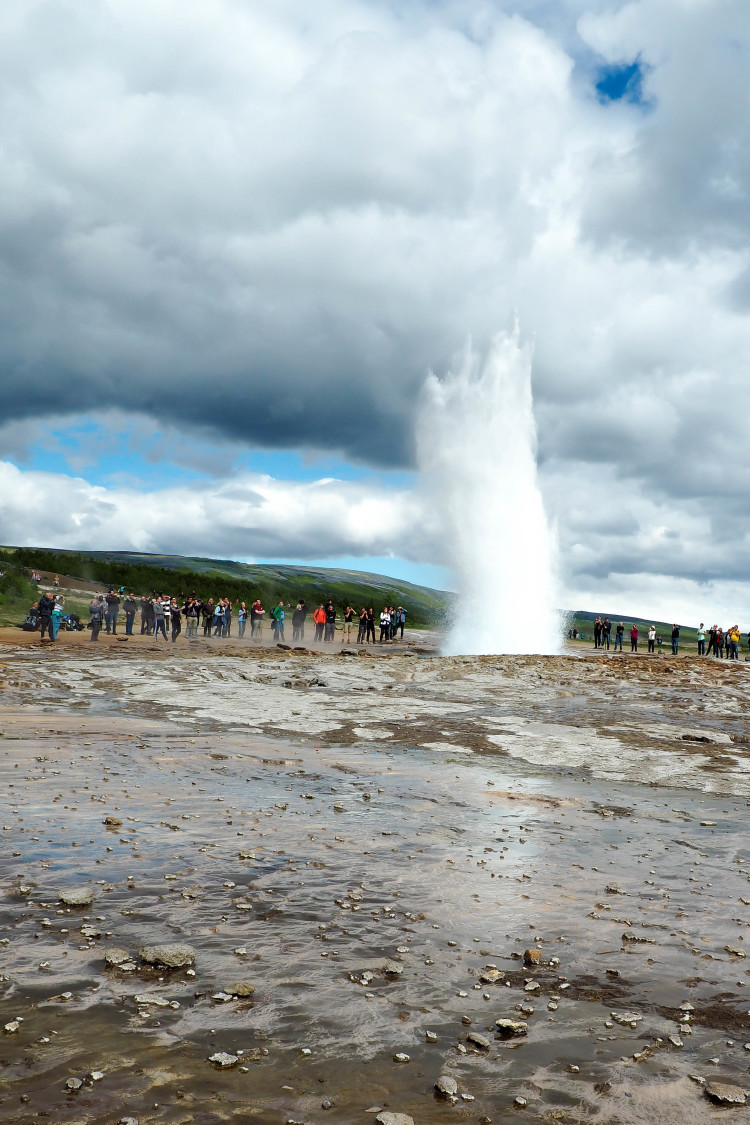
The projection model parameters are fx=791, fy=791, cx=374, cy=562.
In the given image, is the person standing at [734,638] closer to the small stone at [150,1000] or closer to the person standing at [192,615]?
the person standing at [192,615]

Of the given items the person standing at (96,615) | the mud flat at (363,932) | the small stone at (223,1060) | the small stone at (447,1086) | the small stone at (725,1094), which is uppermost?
the person standing at (96,615)

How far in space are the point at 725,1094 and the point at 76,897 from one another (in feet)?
14.9

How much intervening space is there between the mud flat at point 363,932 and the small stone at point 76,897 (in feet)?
0.08

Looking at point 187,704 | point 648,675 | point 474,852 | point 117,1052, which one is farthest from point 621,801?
point 648,675

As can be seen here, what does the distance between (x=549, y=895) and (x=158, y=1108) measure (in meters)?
4.30

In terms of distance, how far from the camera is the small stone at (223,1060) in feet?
12.9

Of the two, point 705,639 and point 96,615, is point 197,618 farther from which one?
point 705,639

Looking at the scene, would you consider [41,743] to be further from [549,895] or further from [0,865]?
[549,895]

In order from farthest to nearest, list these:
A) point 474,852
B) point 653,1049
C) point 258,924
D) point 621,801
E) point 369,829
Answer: point 621,801 < point 369,829 < point 474,852 < point 258,924 < point 653,1049

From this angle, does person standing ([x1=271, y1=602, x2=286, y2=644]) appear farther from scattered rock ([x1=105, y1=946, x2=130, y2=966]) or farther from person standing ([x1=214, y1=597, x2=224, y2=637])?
scattered rock ([x1=105, y1=946, x2=130, y2=966])

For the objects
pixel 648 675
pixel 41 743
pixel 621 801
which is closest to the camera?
pixel 621 801

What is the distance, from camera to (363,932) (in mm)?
5855

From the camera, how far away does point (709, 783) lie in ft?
42.6

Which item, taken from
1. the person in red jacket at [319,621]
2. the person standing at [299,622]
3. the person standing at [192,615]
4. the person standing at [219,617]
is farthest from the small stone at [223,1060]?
the person standing at [192,615]
